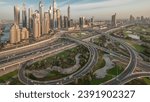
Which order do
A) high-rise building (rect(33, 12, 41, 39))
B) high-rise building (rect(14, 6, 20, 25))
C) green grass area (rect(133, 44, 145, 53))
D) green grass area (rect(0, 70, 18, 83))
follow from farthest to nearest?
high-rise building (rect(33, 12, 41, 39)) < high-rise building (rect(14, 6, 20, 25)) < green grass area (rect(133, 44, 145, 53)) < green grass area (rect(0, 70, 18, 83))

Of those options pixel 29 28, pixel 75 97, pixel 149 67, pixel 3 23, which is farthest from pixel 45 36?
pixel 149 67

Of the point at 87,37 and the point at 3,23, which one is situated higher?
the point at 3,23

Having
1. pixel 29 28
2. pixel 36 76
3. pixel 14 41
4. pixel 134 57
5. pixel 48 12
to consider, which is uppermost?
pixel 48 12

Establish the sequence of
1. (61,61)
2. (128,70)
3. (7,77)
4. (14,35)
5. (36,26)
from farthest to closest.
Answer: (36,26), (14,35), (61,61), (128,70), (7,77)

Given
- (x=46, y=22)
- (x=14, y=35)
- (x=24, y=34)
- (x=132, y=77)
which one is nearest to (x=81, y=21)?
(x=46, y=22)

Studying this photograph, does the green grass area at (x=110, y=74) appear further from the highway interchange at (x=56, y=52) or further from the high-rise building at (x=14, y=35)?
the high-rise building at (x=14, y=35)

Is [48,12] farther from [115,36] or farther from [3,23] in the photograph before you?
[115,36]

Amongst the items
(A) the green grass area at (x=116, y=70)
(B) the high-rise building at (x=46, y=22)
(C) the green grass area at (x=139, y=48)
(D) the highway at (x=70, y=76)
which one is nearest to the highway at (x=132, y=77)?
(A) the green grass area at (x=116, y=70)

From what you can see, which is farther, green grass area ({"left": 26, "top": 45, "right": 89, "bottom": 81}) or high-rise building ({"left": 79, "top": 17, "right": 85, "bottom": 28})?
high-rise building ({"left": 79, "top": 17, "right": 85, "bottom": 28})

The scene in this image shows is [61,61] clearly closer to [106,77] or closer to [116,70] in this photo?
[106,77]

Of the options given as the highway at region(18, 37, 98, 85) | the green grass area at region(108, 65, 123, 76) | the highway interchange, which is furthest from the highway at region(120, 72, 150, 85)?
the highway at region(18, 37, 98, 85)

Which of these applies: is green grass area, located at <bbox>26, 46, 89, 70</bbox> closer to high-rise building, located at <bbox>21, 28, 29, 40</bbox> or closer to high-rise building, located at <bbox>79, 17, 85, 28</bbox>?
high-rise building, located at <bbox>79, 17, 85, 28</bbox>
